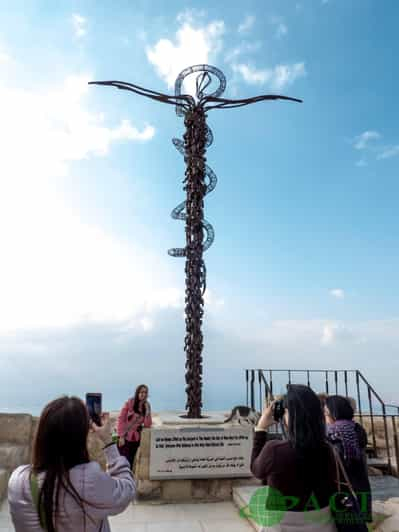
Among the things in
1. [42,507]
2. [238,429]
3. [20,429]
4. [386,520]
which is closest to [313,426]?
[42,507]

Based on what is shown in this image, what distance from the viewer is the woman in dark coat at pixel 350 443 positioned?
7.82ft

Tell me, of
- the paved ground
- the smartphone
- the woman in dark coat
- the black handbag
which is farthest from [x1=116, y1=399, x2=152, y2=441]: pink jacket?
the black handbag

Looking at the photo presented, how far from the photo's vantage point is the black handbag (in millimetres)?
1851

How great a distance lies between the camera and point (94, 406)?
7.11 feet

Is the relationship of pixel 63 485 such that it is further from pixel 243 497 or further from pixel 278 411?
pixel 243 497

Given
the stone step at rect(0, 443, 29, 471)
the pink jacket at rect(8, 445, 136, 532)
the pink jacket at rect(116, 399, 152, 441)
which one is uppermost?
the pink jacket at rect(8, 445, 136, 532)

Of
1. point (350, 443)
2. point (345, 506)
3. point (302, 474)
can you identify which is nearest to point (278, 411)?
point (302, 474)

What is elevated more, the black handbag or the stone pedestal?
the black handbag

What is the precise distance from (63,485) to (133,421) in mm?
3871

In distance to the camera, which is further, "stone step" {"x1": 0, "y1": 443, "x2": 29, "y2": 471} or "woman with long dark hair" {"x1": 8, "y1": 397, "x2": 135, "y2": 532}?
"stone step" {"x1": 0, "y1": 443, "x2": 29, "y2": 471}

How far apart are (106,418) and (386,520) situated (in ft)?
10.6

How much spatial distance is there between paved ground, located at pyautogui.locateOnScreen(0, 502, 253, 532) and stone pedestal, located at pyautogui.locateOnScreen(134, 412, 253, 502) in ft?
0.71

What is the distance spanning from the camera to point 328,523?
1.86 m

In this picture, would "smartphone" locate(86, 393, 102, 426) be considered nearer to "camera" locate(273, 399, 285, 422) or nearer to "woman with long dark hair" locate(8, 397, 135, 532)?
"woman with long dark hair" locate(8, 397, 135, 532)
